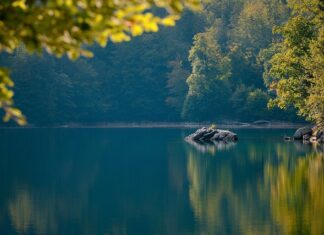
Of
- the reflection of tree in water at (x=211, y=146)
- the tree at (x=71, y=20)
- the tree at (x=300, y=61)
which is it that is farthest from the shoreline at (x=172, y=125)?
the tree at (x=71, y=20)

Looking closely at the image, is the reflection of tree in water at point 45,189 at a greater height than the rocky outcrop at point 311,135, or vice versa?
the rocky outcrop at point 311,135

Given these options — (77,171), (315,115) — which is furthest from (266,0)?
(77,171)

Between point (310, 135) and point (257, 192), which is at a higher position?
point (310, 135)

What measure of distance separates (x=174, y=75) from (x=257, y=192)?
79.3 meters

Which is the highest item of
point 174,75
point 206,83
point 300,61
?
point 174,75

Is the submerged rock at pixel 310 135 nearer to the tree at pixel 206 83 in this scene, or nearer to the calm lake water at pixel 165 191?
the calm lake water at pixel 165 191

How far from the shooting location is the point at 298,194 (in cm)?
2669

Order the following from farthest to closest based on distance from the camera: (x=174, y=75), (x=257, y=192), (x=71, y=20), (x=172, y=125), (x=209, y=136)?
(x=174, y=75) → (x=172, y=125) → (x=209, y=136) → (x=257, y=192) → (x=71, y=20)

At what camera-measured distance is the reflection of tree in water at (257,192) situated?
21109mm

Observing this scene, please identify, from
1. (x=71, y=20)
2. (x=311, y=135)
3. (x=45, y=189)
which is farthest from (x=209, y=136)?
(x=71, y=20)

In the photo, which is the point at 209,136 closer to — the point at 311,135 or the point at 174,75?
the point at 311,135

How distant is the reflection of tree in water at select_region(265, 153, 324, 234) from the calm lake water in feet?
0.11

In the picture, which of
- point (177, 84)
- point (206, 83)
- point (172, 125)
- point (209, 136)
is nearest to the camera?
point (209, 136)

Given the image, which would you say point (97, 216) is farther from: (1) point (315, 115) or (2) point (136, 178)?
(1) point (315, 115)
